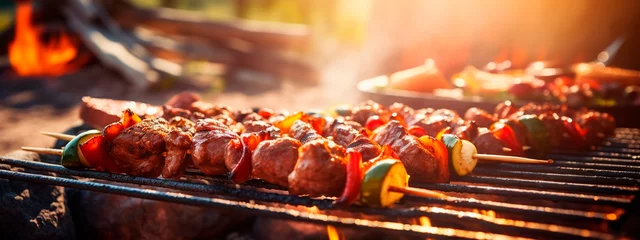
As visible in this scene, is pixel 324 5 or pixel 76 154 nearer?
pixel 76 154

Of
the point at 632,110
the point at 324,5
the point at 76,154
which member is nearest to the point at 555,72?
the point at 632,110

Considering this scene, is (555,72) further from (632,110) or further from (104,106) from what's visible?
(104,106)

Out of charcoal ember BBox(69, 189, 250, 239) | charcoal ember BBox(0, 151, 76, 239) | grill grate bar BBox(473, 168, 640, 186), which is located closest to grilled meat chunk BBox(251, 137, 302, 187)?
grill grate bar BBox(473, 168, 640, 186)

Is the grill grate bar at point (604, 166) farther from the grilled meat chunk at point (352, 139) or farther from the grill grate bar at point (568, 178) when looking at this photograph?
the grilled meat chunk at point (352, 139)

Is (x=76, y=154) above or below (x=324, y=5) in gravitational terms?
below

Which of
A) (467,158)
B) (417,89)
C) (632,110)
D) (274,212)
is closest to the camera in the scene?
(274,212)

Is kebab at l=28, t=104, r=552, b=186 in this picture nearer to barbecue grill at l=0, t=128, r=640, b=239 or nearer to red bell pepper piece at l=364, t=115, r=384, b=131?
barbecue grill at l=0, t=128, r=640, b=239
